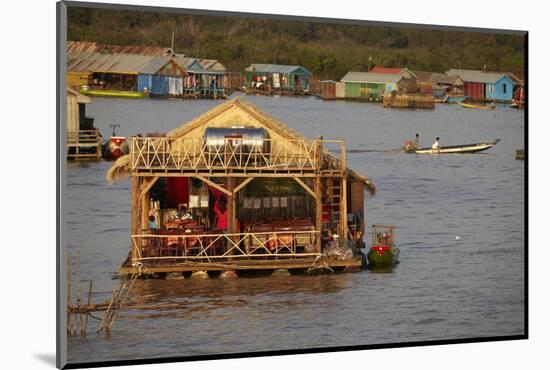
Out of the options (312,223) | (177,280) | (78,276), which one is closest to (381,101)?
(312,223)

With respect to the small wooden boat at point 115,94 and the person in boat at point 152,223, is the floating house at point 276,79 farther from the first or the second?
the person in boat at point 152,223

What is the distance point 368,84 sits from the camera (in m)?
17.2

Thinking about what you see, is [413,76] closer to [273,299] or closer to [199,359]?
[273,299]

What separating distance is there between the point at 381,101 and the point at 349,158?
765 millimetres

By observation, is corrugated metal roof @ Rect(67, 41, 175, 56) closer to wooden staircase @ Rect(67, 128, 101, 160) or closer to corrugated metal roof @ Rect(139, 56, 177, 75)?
corrugated metal roof @ Rect(139, 56, 177, 75)

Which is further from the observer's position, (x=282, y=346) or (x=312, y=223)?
(x=312, y=223)

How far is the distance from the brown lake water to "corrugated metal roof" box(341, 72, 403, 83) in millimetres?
280

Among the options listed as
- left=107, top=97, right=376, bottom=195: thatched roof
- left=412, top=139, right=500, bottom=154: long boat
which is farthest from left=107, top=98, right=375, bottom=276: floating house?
left=412, top=139, right=500, bottom=154: long boat

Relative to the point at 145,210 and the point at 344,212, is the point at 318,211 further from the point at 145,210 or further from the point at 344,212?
the point at 145,210

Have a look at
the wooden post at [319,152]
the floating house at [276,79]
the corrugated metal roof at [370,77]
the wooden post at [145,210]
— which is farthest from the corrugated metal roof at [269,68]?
the wooden post at [145,210]

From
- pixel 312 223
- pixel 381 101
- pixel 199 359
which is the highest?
pixel 381 101

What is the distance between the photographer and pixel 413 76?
57.1 ft

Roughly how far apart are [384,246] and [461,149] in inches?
58.6

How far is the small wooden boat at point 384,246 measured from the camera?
17.4 meters
